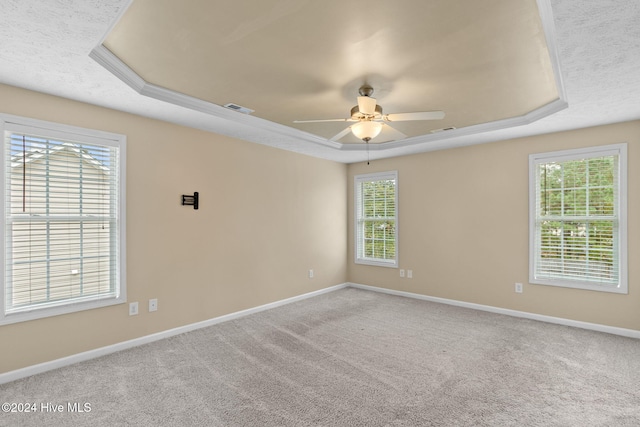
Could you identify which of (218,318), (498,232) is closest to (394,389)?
(218,318)

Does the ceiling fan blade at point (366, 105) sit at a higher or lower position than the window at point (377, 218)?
higher

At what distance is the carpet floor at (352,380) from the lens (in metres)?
2.13

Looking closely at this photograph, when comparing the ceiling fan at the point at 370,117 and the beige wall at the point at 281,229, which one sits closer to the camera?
the ceiling fan at the point at 370,117

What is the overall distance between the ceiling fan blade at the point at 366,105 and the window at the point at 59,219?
94.1 inches

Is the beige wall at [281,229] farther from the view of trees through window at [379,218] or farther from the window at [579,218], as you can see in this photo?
the view of trees through window at [379,218]

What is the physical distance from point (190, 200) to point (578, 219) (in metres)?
4.67

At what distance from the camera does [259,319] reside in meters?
4.12

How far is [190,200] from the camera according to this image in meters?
3.71

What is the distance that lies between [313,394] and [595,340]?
319 centimetres

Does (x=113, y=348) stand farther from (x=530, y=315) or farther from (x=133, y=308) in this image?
(x=530, y=315)

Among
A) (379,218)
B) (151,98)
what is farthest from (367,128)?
(379,218)

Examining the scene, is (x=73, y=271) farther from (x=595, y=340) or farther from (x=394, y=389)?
(x=595, y=340)

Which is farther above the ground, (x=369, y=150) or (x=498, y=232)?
(x=369, y=150)

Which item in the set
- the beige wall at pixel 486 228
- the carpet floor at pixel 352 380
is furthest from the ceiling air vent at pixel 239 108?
the beige wall at pixel 486 228
